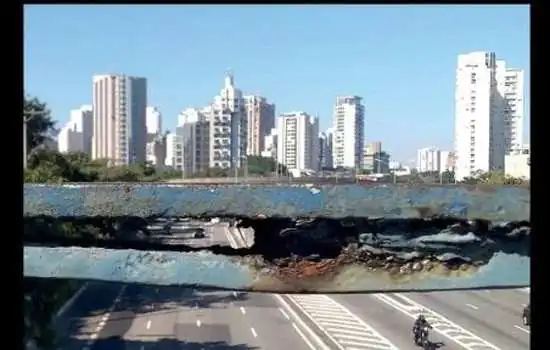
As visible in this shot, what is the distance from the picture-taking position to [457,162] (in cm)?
78

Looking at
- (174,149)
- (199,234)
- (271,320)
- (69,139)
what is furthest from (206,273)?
(69,139)

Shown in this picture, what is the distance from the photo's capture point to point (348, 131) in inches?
33.0

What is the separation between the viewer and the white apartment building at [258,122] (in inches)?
33.2

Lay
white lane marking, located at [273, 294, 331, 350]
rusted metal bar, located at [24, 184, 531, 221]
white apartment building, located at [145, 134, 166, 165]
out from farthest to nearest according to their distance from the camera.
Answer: white apartment building, located at [145, 134, 166, 165], white lane marking, located at [273, 294, 331, 350], rusted metal bar, located at [24, 184, 531, 221]

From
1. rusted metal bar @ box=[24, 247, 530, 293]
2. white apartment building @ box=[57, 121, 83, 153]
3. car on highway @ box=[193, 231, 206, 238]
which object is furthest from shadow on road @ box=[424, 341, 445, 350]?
white apartment building @ box=[57, 121, 83, 153]

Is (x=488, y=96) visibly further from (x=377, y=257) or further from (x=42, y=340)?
(x=42, y=340)

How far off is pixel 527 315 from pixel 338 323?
295 millimetres

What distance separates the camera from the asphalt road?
2.38 feet

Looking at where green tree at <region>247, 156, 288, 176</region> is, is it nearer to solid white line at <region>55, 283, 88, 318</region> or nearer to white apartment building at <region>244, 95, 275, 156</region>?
white apartment building at <region>244, 95, 275, 156</region>

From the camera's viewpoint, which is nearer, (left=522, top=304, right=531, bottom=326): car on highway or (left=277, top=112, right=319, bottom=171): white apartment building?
(left=522, top=304, right=531, bottom=326): car on highway

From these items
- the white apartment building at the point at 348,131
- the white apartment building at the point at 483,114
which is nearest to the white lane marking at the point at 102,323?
the white apartment building at the point at 348,131

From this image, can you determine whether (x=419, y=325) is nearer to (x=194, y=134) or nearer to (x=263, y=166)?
(x=263, y=166)

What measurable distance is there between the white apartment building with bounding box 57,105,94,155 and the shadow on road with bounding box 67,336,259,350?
26 cm
